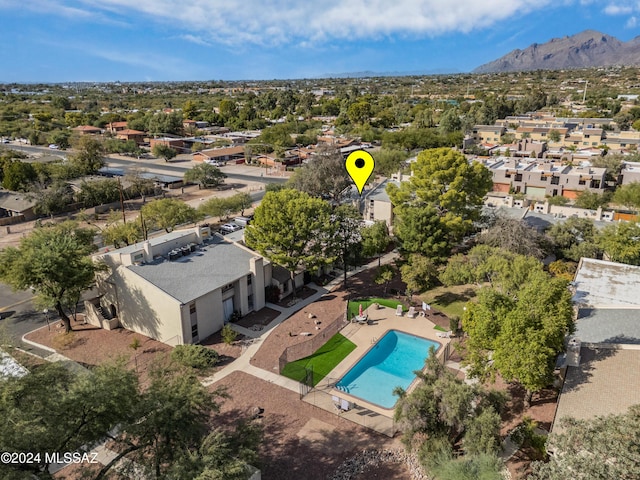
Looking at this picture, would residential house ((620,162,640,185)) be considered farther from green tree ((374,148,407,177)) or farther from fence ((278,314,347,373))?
fence ((278,314,347,373))

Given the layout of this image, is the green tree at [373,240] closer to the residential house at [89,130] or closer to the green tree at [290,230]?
the green tree at [290,230]

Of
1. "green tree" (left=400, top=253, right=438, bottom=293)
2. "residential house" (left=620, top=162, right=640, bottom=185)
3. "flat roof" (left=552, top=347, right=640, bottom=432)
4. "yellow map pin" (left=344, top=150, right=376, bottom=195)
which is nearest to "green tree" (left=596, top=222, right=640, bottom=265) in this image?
"green tree" (left=400, top=253, right=438, bottom=293)

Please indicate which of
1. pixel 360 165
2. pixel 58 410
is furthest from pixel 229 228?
pixel 58 410

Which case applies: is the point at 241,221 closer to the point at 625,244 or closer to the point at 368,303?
the point at 368,303

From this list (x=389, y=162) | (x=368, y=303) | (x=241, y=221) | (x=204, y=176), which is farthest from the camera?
(x=389, y=162)

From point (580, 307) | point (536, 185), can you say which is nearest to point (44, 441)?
point (580, 307)

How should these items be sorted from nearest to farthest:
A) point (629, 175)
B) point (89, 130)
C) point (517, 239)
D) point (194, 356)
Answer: point (194, 356), point (517, 239), point (629, 175), point (89, 130)

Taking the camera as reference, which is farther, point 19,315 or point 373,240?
point 373,240

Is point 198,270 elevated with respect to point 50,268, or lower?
lower
